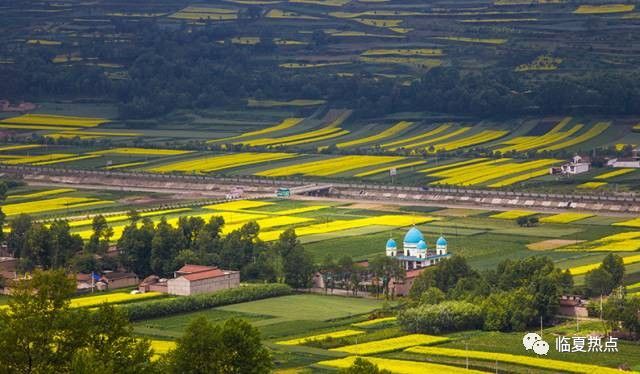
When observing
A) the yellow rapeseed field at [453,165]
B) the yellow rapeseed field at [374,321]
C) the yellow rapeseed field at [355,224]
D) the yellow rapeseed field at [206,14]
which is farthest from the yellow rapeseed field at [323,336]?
the yellow rapeseed field at [206,14]

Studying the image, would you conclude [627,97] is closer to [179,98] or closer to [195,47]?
[179,98]

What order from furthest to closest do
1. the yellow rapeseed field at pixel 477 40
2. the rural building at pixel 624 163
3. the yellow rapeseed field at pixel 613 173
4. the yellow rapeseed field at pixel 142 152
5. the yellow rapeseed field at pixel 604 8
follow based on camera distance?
1. the yellow rapeseed field at pixel 604 8
2. the yellow rapeseed field at pixel 477 40
3. the yellow rapeseed field at pixel 142 152
4. the rural building at pixel 624 163
5. the yellow rapeseed field at pixel 613 173

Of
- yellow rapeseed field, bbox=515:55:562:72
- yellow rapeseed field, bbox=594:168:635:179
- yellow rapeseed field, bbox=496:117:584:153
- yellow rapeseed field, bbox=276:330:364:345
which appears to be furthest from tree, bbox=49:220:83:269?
yellow rapeseed field, bbox=515:55:562:72

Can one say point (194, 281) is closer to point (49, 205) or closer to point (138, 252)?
point (138, 252)

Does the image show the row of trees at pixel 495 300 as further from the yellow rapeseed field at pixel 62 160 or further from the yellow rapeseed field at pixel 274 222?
the yellow rapeseed field at pixel 62 160

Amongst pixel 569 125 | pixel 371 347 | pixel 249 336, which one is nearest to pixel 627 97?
pixel 569 125

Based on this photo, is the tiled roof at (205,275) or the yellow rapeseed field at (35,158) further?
the yellow rapeseed field at (35,158)
